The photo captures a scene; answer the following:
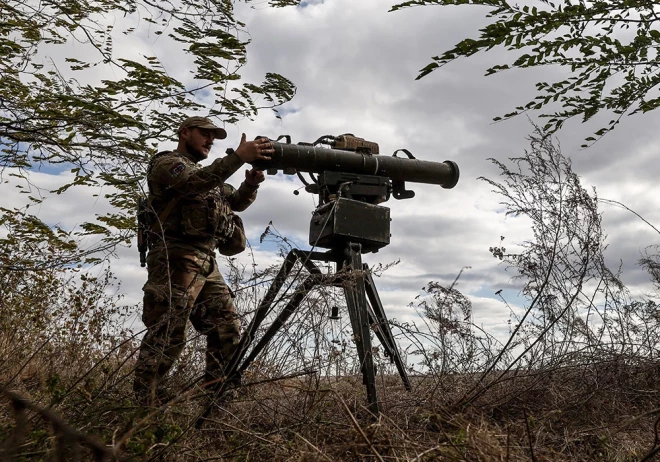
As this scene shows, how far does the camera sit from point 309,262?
3277 millimetres

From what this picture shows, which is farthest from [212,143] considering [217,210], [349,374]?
[349,374]

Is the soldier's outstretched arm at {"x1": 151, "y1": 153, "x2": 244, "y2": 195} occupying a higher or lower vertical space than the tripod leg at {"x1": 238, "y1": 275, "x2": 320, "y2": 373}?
higher

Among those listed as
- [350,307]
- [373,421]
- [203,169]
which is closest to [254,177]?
[203,169]

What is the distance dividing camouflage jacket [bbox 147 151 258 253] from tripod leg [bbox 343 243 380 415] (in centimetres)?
100

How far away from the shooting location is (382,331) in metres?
3.58

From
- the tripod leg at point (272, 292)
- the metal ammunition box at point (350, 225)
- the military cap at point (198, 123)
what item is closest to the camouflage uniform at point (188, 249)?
the military cap at point (198, 123)

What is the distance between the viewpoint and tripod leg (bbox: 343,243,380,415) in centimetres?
294

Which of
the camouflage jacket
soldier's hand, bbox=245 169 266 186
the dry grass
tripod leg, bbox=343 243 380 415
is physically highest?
soldier's hand, bbox=245 169 266 186

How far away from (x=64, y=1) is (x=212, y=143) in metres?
1.26

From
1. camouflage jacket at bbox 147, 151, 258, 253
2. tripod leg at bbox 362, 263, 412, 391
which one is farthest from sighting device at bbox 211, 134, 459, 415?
camouflage jacket at bbox 147, 151, 258, 253

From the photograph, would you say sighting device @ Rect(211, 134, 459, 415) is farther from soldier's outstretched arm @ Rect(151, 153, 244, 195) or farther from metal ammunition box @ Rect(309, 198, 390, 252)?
soldier's outstretched arm @ Rect(151, 153, 244, 195)

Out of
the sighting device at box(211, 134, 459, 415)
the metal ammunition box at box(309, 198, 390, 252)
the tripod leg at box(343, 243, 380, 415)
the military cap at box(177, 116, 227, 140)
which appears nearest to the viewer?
the tripod leg at box(343, 243, 380, 415)

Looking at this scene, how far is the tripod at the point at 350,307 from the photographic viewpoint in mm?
2973

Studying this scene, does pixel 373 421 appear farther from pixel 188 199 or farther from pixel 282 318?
pixel 188 199
